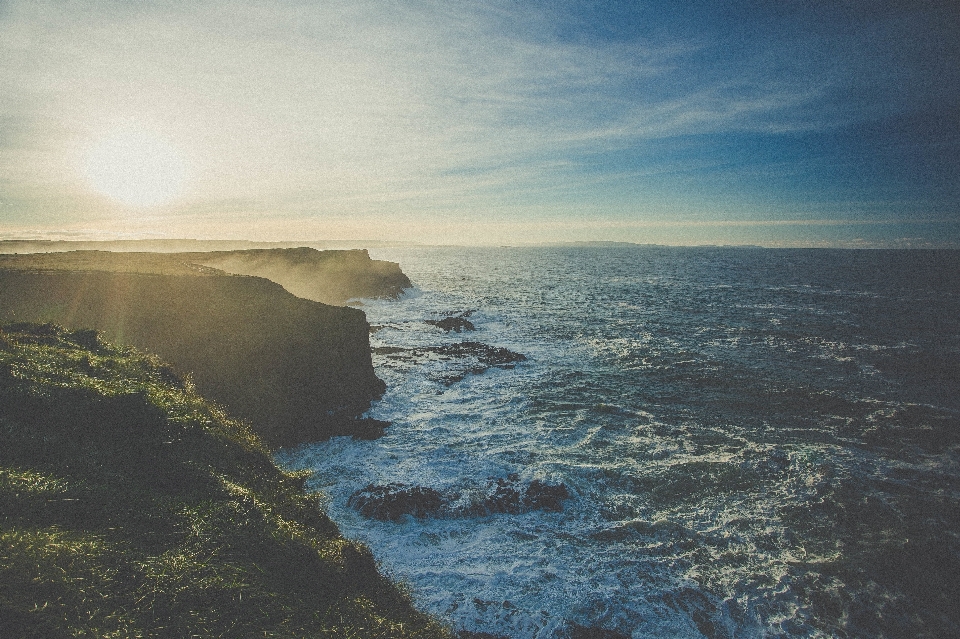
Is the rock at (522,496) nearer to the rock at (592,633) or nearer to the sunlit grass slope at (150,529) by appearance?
the rock at (592,633)

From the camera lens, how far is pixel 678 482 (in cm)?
1364

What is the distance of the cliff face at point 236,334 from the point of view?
53.4ft

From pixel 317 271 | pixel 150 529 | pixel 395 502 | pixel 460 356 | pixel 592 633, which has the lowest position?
pixel 592 633

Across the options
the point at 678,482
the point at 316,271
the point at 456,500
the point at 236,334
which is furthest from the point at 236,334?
the point at 316,271

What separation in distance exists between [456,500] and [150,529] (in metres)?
8.37

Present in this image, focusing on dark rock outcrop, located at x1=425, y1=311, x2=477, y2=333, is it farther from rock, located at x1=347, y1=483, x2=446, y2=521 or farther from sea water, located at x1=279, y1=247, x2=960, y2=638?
rock, located at x1=347, y1=483, x2=446, y2=521

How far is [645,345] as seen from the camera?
30.8 m

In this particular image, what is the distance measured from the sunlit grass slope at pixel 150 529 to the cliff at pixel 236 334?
7.11 metres

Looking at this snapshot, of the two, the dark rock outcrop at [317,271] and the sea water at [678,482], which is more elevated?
the dark rock outcrop at [317,271]

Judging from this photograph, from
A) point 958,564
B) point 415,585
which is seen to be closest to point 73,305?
point 415,585

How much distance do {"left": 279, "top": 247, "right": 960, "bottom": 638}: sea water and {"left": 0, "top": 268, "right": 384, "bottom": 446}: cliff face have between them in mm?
1702

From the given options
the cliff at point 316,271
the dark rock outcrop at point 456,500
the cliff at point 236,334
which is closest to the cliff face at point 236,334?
the cliff at point 236,334

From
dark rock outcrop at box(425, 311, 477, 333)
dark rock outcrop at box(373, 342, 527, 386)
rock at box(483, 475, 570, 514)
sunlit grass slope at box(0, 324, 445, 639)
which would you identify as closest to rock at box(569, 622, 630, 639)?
sunlit grass slope at box(0, 324, 445, 639)

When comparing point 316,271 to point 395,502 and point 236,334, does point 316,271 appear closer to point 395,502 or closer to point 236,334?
point 236,334
